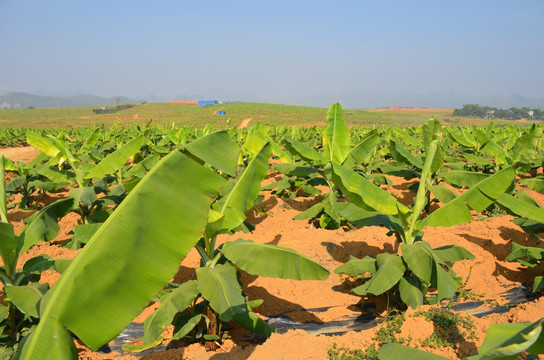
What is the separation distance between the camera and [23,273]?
3107 millimetres

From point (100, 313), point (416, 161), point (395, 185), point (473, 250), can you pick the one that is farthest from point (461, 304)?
point (395, 185)

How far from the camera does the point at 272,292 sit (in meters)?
4.41

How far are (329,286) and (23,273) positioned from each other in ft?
11.5

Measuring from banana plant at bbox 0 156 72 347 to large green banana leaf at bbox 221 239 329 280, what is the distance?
66.0 inches

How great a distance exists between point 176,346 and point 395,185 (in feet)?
27.1

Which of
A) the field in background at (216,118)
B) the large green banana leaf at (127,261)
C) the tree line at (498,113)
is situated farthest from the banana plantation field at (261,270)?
the tree line at (498,113)

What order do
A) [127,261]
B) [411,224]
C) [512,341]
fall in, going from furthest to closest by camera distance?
[411,224]
[127,261]
[512,341]

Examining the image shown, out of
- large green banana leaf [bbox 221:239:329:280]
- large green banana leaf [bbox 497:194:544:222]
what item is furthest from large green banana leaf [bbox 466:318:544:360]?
large green banana leaf [bbox 497:194:544:222]

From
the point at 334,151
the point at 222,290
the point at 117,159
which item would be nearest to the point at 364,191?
the point at 222,290

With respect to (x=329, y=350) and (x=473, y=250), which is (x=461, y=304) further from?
(x=329, y=350)

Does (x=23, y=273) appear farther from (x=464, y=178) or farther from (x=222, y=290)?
(x=464, y=178)

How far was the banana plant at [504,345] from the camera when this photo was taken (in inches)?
42.3

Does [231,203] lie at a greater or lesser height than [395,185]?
greater

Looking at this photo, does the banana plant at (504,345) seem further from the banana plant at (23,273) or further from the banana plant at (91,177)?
the banana plant at (91,177)
